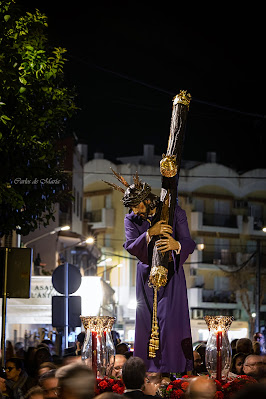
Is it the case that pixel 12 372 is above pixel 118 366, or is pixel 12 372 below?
below

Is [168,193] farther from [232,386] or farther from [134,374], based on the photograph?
[134,374]

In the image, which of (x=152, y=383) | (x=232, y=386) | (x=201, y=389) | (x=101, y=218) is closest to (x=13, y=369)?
(x=152, y=383)

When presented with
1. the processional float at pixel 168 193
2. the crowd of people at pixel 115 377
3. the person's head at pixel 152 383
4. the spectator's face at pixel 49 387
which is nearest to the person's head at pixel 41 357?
the crowd of people at pixel 115 377

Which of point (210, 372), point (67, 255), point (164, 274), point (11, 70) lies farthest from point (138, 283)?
point (67, 255)

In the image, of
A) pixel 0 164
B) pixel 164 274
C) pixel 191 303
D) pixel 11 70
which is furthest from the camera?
pixel 191 303

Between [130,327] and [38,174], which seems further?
[130,327]

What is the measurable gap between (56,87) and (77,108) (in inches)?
19.1

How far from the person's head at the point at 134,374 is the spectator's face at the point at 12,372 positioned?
4810 mm

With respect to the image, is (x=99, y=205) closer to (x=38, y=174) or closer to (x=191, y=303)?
(x=191, y=303)

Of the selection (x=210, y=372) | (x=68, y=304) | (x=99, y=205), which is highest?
(x=99, y=205)

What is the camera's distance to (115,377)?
9.14 metres

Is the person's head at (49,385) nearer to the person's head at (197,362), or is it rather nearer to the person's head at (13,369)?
the person's head at (197,362)

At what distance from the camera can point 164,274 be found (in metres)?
8.89

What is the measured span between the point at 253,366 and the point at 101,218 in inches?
2389
